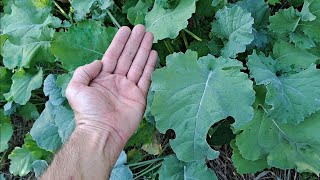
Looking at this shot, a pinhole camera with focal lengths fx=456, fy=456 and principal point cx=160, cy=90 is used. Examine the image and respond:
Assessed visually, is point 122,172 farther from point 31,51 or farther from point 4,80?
point 4,80

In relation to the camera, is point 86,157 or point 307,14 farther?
point 307,14

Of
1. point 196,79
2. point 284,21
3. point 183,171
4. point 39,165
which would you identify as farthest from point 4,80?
point 284,21

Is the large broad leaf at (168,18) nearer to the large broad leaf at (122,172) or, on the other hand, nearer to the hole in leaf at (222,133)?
the hole in leaf at (222,133)

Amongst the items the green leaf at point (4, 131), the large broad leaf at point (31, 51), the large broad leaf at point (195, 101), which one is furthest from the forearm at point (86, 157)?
the green leaf at point (4, 131)

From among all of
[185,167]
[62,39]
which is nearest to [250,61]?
[185,167]

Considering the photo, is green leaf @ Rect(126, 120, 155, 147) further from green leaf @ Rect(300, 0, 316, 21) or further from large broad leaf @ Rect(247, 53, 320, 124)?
green leaf @ Rect(300, 0, 316, 21)

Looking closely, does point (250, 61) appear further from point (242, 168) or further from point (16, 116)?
point (16, 116)
